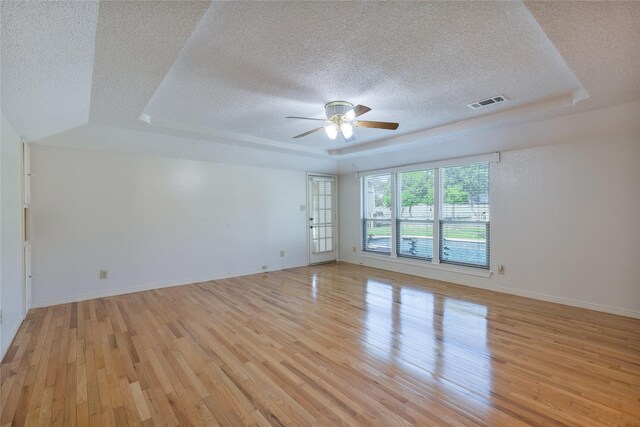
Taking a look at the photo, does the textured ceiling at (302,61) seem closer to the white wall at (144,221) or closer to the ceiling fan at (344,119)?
the ceiling fan at (344,119)

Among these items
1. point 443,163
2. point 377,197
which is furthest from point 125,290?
point 443,163

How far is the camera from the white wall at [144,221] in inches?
160

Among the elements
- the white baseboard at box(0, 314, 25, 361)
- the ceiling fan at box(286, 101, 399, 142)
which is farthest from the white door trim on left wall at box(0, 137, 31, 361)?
the ceiling fan at box(286, 101, 399, 142)

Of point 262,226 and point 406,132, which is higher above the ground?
point 406,132

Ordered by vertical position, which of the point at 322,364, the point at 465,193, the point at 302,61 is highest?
the point at 302,61

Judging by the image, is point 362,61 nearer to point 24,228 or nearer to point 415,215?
point 415,215

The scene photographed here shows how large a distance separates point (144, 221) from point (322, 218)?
3.85 meters

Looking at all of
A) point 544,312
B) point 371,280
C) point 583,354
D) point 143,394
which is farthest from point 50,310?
point 544,312

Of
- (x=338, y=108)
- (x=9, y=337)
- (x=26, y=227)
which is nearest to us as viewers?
(x=9, y=337)

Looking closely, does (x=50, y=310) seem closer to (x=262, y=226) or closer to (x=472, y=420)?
(x=262, y=226)

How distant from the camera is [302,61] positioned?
7.38 ft

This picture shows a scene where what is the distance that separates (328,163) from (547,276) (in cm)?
442

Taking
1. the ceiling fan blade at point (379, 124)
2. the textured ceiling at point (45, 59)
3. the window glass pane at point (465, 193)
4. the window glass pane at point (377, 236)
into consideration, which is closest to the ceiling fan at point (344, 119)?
the ceiling fan blade at point (379, 124)

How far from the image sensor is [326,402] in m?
1.96
